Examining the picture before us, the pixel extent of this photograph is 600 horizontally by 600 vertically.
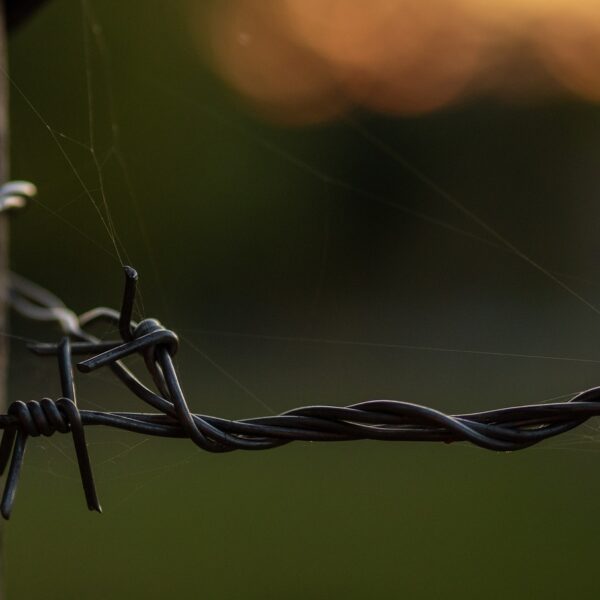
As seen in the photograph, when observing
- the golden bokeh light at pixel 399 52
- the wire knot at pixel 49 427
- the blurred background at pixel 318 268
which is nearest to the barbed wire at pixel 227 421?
the wire knot at pixel 49 427

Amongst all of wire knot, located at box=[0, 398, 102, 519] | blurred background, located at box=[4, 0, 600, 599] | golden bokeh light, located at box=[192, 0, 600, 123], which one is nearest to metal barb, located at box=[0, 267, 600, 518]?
wire knot, located at box=[0, 398, 102, 519]

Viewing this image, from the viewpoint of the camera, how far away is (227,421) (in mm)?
585

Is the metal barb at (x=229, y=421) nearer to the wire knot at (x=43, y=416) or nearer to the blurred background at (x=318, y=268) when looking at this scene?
the wire knot at (x=43, y=416)

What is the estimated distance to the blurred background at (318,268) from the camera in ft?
15.4

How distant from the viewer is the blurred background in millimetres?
4703

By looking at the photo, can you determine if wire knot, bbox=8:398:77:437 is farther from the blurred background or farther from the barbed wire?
the blurred background

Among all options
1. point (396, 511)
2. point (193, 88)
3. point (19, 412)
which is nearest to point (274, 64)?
point (193, 88)

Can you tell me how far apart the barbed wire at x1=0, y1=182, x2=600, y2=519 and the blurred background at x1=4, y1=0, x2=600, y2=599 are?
159 mm

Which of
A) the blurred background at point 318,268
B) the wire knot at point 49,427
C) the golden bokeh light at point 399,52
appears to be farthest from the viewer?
the golden bokeh light at point 399,52

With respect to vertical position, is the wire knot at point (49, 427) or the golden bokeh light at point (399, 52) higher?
the golden bokeh light at point (399, 52)

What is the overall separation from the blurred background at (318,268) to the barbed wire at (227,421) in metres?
0.16

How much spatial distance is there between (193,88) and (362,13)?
113 inches

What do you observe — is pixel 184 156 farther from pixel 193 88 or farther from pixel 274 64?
pixel 274 64

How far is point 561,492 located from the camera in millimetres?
5730
